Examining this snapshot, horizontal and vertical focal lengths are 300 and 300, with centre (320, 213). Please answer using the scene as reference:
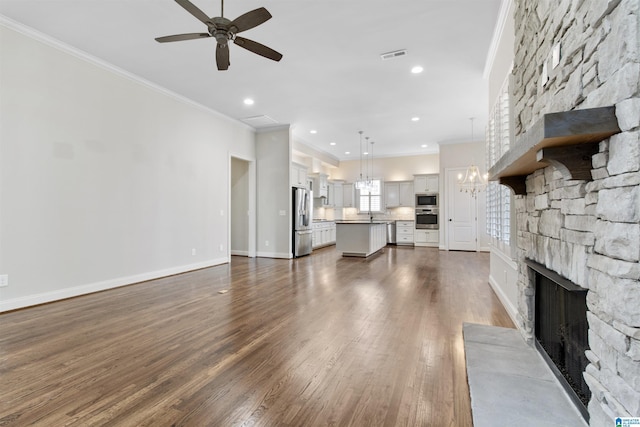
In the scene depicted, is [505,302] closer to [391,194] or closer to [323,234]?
[323,234]

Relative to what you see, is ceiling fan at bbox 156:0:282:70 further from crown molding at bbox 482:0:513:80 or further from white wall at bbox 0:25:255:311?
crown molding at bbox 482:0:513:80

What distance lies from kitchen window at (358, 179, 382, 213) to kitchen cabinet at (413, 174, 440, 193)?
1342mm

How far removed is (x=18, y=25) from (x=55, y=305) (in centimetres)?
328

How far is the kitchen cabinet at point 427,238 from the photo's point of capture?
32.2ft

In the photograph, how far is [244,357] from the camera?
91.7 inches

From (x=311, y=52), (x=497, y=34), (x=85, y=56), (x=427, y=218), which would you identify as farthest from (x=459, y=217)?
(x=85, y=56)

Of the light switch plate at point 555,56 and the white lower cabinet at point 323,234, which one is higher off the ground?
the light switch plate at point 555,56

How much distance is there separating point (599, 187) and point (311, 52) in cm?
368

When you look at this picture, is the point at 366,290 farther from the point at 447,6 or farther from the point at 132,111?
the point at 132,111

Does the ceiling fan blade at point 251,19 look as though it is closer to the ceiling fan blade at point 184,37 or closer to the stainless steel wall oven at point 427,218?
the ceiling fan blade at point 184,37

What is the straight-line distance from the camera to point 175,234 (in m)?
5.52

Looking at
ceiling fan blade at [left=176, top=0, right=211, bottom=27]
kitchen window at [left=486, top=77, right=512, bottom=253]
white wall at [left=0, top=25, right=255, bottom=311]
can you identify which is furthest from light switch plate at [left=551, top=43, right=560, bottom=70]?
white wall at [left=0, top=25, right=255, bottom=311]

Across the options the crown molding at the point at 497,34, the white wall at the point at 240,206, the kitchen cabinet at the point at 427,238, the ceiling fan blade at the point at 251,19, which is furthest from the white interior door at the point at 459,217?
the ceiling fan blade at the point at 251,19

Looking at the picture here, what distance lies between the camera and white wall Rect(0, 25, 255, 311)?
3463 millimetres
